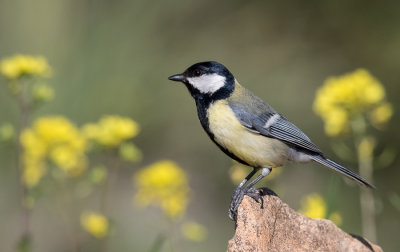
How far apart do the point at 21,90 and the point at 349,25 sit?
487cm

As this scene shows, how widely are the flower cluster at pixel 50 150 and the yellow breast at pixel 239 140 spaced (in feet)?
3.71

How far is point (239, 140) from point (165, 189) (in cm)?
88

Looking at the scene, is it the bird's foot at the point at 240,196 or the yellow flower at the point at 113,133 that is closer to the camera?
the bird's foot at the point at 240,196

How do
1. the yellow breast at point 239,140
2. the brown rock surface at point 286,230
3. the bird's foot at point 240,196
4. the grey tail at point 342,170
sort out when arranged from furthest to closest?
the grey tail at point 342,170 → the yellow breast at point 239,140 → the bird's foot at point 240,196 → the brown rock surface at point 286,230

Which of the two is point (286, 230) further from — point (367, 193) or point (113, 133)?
point (113, 133)

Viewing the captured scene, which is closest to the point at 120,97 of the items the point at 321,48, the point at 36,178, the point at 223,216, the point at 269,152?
the point at 223,216

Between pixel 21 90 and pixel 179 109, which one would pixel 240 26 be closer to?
pixel 179 109

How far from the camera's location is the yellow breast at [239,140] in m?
3.95

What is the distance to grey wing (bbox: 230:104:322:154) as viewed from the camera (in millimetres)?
4098

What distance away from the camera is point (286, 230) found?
359cm

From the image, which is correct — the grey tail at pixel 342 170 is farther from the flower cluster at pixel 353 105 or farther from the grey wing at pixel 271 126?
the flower cluster at pixel 353 105

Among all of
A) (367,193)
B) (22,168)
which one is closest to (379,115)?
(367,193)

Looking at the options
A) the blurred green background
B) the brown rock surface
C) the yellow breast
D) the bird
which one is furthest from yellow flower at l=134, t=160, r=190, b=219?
the blurred green background

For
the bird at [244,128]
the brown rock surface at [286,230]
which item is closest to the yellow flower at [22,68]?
the bird at [244,128]
